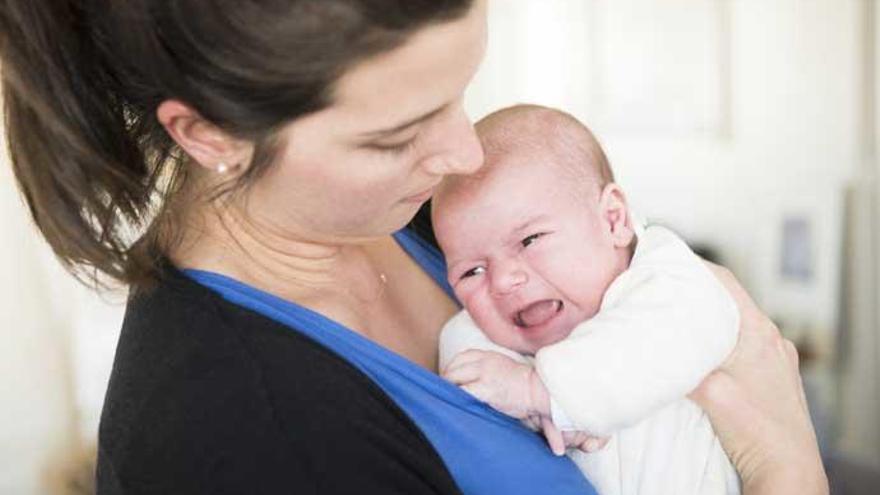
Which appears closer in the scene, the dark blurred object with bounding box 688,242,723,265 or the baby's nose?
the baby's nose

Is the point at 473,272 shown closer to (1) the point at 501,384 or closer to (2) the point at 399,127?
(1) the point at 501,384

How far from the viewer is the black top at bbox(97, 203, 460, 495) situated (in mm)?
935

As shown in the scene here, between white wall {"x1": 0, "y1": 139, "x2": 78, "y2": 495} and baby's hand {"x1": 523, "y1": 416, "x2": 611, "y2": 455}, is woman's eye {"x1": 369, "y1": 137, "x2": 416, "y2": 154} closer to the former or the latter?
baby's hand {"x1": 523, "y1": 416, "x2": 611, "y2": 455}

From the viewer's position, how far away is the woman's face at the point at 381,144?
0.95m

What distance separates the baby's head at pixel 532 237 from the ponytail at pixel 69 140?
1.12 ft

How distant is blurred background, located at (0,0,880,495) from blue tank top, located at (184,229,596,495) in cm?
187

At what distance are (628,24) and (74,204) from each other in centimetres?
250

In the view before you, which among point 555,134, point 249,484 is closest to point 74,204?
point 249,484

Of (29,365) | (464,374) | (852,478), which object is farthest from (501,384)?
(29,365)

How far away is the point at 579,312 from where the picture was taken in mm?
1225

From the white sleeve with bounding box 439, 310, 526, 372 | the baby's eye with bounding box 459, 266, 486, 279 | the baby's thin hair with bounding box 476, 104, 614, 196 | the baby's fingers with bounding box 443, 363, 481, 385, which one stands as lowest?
the white sleeve with bounding box 439, 310, 526, 372

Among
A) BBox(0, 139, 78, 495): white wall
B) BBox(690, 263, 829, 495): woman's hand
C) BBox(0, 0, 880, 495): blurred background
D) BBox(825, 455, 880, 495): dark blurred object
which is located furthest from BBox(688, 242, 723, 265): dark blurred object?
BBox(690, 263, 829, 495): woman's hand

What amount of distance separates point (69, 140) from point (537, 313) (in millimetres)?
493

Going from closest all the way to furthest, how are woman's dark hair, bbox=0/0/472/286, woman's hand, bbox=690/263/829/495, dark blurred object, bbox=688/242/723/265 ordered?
woman's dark hair, bbox=0/0/472/286 < woman's hand, bbox=690/263/829/495 < dark blurred object, bbox=688/242/723/265
